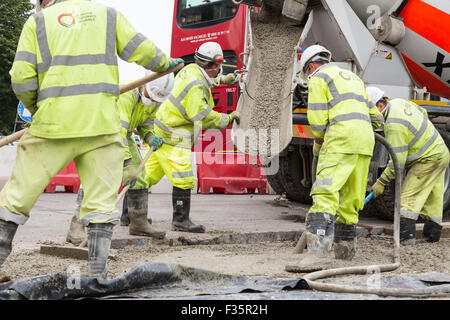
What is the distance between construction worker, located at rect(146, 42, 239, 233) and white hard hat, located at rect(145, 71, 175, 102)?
67cm

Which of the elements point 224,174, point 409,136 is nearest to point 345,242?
point 409,136

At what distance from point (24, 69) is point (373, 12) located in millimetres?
4347

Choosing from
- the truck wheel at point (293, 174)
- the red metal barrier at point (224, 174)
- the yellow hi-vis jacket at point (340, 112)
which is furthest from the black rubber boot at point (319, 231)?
the red metal barrier at point (224, 174)

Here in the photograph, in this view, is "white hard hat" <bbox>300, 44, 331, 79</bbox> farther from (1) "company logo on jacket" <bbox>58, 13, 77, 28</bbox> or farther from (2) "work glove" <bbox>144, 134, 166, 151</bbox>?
(1) "company logo on jacket" <bbox>58, 13, 77, 28</bbox>

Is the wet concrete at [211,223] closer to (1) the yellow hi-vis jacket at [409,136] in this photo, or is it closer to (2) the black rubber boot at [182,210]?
(2) the black rubber boot at [182,210]

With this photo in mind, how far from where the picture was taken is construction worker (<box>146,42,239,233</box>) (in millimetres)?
5492

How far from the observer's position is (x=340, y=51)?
6141mm

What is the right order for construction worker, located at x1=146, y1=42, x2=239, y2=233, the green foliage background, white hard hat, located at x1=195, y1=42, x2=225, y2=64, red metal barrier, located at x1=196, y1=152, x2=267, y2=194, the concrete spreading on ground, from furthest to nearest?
1. the green foliage background
2. red metal barrier, located at x1=196, y1=152, x2=267, y2=194
3. white hard hat, located at x1=195, y1=42, x2=225, y2=64
4. construction worker, located at x1=146, y1=42, x2=239, y2=233
5. the concrete spreading on ground

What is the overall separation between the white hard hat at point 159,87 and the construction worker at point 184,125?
0.67 meters

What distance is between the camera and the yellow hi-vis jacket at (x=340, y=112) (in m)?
4.24

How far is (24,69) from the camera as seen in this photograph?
118 inches

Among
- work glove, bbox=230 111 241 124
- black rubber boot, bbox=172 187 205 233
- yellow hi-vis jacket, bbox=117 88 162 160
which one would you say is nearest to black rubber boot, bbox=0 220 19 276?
yellow hi-vis jacket, bbox=117 88 162 160

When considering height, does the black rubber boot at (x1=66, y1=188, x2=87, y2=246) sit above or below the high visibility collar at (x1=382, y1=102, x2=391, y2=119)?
below
